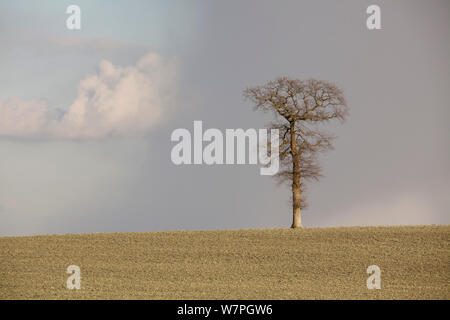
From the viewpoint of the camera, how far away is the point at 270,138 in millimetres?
40188

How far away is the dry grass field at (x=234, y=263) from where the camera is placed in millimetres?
25453

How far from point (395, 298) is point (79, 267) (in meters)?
15.7

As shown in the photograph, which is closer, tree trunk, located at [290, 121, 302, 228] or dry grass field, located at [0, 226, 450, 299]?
dry grass field, located at [0, 226, 450, 299]

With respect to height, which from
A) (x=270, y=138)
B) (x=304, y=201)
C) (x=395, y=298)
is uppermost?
(x=270, y=138)

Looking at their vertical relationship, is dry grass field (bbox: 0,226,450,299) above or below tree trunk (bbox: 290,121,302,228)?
below

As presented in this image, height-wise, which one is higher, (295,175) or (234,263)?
(295,175)

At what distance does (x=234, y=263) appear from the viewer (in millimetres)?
32094

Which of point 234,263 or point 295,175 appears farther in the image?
point 295,175

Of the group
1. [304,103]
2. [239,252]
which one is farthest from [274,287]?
[304,103]

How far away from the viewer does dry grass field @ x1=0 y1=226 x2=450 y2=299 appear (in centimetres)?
2545

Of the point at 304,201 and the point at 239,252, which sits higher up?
the point at 304,201

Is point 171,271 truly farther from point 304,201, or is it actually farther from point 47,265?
point 304,201
